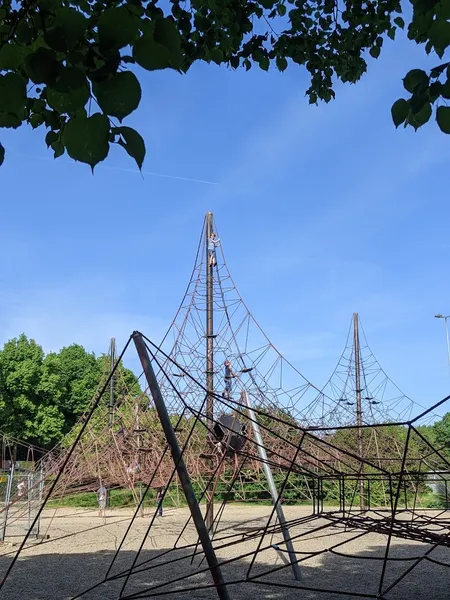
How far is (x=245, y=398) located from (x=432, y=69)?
7241 millimetres

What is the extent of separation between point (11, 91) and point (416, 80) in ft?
4.85

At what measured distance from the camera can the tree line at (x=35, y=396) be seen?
1437 inches

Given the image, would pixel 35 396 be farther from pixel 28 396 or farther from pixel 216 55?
pixel 216 55

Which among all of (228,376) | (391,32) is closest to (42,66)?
(391,32)

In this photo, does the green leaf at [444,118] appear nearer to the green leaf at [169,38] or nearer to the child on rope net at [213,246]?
the green leaf at [169,38]

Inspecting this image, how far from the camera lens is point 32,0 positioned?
2467mm

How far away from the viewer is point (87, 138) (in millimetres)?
1738

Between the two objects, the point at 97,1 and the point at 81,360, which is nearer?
the point at 97,1

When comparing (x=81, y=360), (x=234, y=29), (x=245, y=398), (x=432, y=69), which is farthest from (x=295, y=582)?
(x=81, y=360)

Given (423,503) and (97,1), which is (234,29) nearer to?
(97,1)

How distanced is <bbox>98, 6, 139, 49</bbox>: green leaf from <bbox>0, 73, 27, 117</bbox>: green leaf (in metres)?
→ 0.36

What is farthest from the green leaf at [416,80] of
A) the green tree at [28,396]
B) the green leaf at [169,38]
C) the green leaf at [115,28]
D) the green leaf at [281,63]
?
the green tree at [28,396]

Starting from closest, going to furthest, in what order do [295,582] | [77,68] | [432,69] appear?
[77,68] → [432,69] → [295,582]

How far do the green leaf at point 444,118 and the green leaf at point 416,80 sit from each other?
15 centimetres
